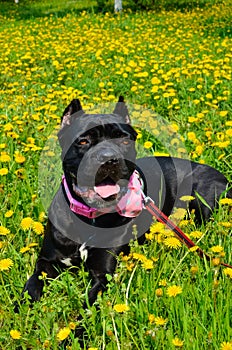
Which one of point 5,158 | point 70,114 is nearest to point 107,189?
point 70,114

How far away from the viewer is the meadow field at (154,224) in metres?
2.07

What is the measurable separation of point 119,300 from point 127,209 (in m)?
0.74

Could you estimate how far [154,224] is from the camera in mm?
2410

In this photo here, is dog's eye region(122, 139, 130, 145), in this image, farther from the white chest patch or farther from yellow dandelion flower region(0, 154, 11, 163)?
yellow dandelion flower region(0, 154, 11, 163)

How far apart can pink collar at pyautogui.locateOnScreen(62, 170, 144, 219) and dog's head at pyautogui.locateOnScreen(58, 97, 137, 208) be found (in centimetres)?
3

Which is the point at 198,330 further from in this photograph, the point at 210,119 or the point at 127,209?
the point at 210,119

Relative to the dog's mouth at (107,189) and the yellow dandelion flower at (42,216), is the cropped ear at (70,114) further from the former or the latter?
the yellow dandelion flower at (42,216)

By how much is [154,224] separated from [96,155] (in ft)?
1.81

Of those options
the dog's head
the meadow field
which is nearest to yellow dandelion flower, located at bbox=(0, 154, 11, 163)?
the meadow field

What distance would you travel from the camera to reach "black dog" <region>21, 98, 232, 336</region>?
2.72 m

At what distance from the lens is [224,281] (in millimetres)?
2285

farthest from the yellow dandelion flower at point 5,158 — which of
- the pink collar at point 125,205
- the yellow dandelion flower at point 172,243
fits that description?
the yellow dandelion flower at point 172,243

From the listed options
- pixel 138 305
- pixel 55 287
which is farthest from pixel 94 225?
pixel 138 305

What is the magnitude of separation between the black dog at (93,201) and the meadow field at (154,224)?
0.11 m
